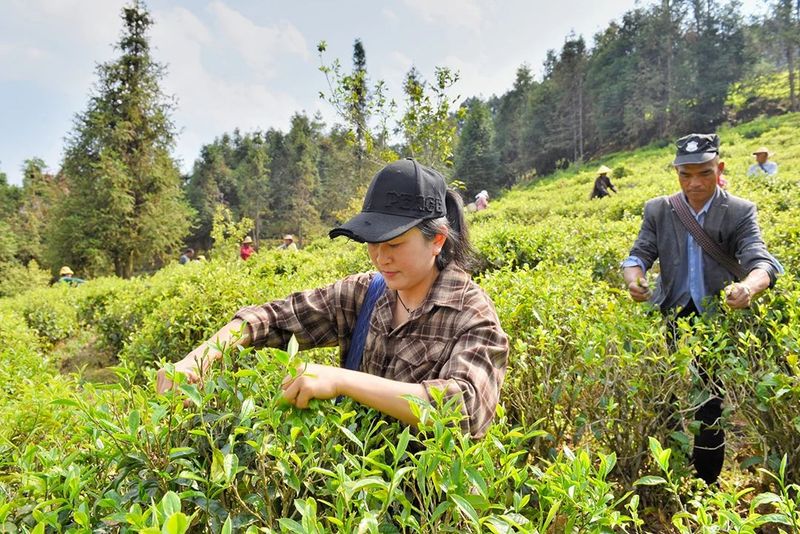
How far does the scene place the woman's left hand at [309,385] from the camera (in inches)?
46.0

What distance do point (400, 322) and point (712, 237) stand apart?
1.97 m

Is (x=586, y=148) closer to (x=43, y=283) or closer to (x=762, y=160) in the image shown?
(x=762, y=160)

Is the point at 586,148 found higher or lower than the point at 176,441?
higher

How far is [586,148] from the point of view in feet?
150

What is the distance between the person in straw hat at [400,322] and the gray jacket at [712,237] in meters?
1.59

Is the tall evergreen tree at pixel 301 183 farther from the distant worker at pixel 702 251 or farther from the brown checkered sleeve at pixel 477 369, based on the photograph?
the brown checkered sleeve at pixel 477 369

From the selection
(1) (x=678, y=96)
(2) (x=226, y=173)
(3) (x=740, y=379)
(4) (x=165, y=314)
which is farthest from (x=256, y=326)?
(2) (x=226, y=173)

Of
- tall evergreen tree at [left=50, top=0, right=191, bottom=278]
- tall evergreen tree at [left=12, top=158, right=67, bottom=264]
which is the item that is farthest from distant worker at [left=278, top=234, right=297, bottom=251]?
tall evergreen tree at [left=12, top=158, right=67, bottom=264]

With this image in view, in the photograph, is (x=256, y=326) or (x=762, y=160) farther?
(x=762, y=160)

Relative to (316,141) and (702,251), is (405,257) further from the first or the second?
(316,141)

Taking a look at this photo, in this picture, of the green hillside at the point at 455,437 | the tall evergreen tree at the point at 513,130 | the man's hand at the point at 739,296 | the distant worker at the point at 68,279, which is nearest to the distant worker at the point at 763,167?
the green hillside at the point at 455,437

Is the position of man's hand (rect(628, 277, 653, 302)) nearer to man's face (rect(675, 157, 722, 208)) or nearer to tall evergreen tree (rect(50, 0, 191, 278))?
man's face (rect(675, 157, 722, 208))

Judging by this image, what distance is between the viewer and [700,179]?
8.54 feet

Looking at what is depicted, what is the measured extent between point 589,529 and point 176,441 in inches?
39.1
